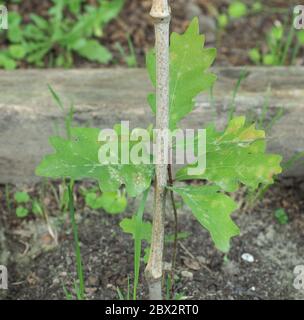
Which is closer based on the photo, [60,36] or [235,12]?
[60,36]

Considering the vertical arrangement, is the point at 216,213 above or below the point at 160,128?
below

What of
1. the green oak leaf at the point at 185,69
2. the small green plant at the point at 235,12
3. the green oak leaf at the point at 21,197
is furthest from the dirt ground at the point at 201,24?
the green oak leaf at the point at 185,69

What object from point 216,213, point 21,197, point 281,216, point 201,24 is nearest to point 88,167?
point 216,213

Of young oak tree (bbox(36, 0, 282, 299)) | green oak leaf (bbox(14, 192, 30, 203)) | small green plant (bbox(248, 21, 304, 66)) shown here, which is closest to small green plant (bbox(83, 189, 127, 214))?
green oak leaf (bbox(14, 192, 30, 203))

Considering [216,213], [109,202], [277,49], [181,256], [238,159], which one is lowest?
[181,256]

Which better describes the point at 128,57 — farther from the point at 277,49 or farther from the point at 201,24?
the point at 277,49

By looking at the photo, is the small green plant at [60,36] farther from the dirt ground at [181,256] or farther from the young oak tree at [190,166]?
the young oak tree at [190,166]

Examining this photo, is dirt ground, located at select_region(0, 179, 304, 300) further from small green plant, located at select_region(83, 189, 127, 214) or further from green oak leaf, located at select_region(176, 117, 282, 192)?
green oak leaf, located at select_region(176, 117, 282, 192)
